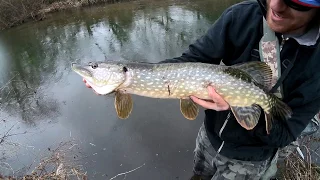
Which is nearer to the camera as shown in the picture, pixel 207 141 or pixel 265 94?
pixel 265 94

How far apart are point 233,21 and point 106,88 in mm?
915

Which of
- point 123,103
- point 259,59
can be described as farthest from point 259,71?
point 123,103

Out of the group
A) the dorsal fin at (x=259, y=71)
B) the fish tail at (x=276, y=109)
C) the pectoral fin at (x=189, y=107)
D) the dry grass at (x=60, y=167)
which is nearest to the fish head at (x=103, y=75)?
the pectoral fin at (x=189, y=107)

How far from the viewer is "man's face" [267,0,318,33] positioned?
4.72 feet

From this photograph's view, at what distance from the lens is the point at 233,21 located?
179cm

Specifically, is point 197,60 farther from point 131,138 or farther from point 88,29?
point 88,29

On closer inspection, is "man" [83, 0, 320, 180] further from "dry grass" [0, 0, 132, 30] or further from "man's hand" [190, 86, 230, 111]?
"dry grass" [0, 0, 132, 30]

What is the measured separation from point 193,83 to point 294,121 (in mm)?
A: 687

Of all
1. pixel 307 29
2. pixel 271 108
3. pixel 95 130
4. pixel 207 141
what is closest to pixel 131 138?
pixel 95 130

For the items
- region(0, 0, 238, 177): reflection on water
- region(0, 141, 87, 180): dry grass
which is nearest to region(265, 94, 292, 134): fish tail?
region(0, 141, 87, 180): dry grass

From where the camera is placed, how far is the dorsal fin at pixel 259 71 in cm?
164

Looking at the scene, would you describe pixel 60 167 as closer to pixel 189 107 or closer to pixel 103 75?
pixel 103 75

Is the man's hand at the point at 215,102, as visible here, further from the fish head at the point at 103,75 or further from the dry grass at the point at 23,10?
the dry grass at the point at 23,10

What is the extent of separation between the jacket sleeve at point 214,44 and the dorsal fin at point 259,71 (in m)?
0.24
